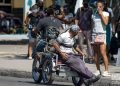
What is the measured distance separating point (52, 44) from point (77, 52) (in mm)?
591

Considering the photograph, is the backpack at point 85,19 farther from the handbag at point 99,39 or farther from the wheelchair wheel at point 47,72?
the wheelchair wheel at point 47,72

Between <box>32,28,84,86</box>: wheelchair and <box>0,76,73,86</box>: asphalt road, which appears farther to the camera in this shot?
<box>0,76,73,86</box>: asphalt road

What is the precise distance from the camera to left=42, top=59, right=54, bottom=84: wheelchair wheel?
14.5 m

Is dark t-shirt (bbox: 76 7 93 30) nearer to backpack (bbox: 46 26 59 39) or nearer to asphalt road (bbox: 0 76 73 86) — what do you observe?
asphalt road (bbox: 0 76 73 86)

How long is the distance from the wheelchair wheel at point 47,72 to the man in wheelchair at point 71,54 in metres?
0.45

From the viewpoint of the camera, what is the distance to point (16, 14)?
3881 cm

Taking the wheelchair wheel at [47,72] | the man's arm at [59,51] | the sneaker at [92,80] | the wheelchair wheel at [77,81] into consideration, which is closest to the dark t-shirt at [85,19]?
the wheelchair wheel at [47,72]

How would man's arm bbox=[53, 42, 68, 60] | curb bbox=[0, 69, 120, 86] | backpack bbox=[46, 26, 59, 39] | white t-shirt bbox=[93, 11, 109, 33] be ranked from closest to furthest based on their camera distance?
1. man's arm bbox=[53, 42, 68, 60]
2. curb bbox=[0, 69, 120, 86]
3. backpack bbox=[46, 26, 59, 39]
4. white t-shirt bbox=[93, 11, 109, 33]

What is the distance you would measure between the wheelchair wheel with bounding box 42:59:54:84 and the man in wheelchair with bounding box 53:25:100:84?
45 centimetres

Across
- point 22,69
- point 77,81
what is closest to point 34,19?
point 22,69

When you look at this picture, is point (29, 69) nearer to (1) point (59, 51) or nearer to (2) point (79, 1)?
(1) point (59, 51)

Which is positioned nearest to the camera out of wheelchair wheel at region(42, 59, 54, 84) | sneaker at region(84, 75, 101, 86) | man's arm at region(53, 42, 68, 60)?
sneaker at region(84, 75, 101, 86)

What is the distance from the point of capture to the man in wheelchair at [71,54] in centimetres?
1384

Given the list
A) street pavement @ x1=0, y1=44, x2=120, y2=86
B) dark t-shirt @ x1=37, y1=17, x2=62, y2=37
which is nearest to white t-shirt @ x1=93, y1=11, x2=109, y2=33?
dark t-shirt @ x1=37, y1=17, x2=62, y2=37
